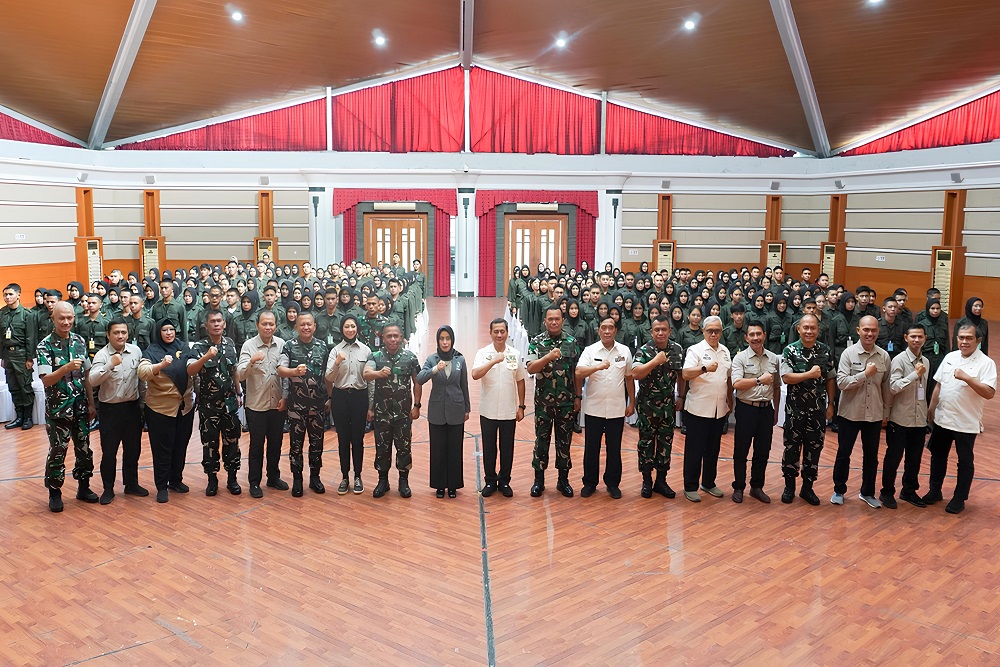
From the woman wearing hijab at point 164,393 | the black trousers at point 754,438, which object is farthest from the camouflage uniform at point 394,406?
the black trousers at point 754,438

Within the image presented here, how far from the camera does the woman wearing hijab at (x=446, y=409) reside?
6.46 m

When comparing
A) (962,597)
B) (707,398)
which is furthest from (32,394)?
(962,597)

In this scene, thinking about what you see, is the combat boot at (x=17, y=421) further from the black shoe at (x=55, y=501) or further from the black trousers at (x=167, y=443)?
the black trousers at (x=167, y=443)

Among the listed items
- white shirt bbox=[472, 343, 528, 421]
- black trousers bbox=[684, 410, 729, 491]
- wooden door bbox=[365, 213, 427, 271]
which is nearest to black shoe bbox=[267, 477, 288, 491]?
white shirt bbox=[472, 343, 528, 421]

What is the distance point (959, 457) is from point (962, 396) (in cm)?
54

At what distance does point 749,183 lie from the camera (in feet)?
76.9

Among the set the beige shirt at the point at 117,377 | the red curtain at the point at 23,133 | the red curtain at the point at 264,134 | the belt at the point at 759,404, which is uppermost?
the red curtain at the point at 264,134

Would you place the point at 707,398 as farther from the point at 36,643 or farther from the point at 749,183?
the point at 749,183

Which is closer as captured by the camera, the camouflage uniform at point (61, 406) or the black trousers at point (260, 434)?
the camouflage uniform at point (61, 406)

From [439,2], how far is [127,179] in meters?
10.7

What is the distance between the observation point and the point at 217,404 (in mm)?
6590

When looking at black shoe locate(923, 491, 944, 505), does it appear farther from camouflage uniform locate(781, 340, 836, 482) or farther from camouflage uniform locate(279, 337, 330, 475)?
camouflage uniform locate(279, 337, 330, 475)

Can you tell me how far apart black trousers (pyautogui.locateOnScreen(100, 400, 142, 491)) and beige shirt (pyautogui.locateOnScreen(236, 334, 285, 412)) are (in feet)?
3.00

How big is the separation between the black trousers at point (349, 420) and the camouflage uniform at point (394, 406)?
0.42 feet
